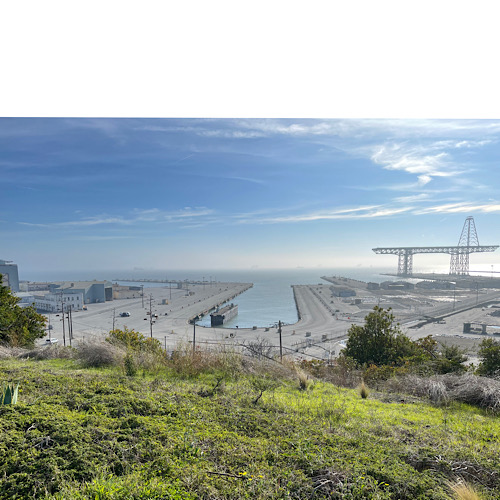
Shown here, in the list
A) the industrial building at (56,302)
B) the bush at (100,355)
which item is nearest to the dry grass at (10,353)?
the bush at (100,355)

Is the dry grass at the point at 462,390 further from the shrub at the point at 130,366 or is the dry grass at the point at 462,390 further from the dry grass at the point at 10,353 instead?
the dry grass at the point at 10,353

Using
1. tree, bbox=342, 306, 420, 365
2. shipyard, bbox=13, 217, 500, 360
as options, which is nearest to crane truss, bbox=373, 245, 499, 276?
shipyard, bbox=13, 217, 500, 360

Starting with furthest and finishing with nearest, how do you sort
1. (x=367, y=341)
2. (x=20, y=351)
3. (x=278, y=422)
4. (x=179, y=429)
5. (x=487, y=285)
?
(x=487, y=285) < (x=367, y=341) < (x=20, y=351) < (x=278, y=422) < (x=179, y=429)

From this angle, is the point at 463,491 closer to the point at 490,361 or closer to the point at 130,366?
the point at 130,366

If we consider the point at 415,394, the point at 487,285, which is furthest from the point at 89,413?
the point at 487,285

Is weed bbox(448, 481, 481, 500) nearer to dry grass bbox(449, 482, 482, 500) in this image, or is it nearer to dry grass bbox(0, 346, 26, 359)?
dry grass bbox(449, 482, 482, 500)

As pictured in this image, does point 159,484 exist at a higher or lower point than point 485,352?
higher

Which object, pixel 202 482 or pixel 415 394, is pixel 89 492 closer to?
pixel 202 482
